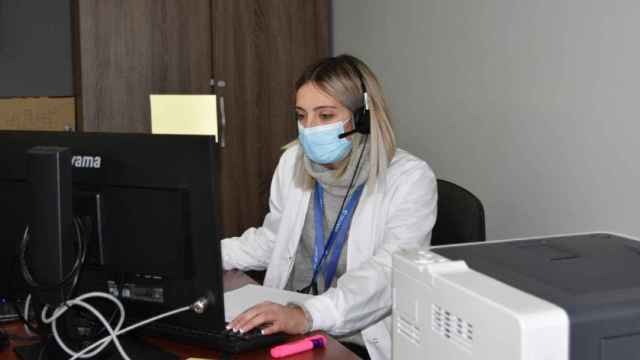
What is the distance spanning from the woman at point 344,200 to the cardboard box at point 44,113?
147 centimetres

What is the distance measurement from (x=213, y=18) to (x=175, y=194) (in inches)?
87.8

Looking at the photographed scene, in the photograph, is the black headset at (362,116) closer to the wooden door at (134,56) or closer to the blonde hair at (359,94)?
the blonde hair at (359,94)

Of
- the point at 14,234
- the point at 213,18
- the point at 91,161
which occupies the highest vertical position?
the point at 213,18

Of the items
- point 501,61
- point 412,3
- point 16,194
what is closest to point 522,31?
point 501,61

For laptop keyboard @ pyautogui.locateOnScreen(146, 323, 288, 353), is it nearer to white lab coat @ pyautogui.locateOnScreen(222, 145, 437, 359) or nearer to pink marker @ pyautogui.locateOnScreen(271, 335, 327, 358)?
pink marker @ pyautogui.locateOnScreen(271, 335, 327, 358)

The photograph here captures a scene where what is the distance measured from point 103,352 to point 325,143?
81cm

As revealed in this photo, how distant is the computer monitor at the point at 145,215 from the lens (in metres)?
1.15

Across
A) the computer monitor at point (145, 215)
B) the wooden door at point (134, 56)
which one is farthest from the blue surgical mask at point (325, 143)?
the wooden door at point (134, 56)

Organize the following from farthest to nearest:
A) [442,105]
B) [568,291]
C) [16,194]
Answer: [442,105]
[16,194]
[568,291]

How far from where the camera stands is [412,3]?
9.76 feet

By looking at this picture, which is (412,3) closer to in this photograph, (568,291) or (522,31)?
(522,31)

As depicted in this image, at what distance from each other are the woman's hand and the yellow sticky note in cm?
185

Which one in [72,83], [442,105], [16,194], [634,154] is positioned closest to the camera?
[16,194]

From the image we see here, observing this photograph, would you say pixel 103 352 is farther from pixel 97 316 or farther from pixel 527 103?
pixel 527 103
